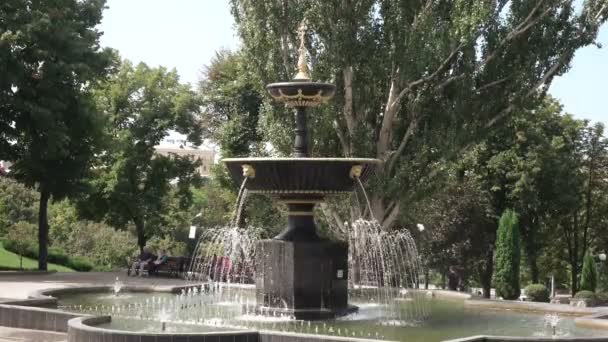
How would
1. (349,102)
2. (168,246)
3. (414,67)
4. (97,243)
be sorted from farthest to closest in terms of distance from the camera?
(97,243) → (168,246) → (349,102) → (414,67)

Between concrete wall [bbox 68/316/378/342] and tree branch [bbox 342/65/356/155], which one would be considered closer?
concrete wall [bbox 68/316/378/342]

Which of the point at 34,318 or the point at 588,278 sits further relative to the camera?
the point at 588,278

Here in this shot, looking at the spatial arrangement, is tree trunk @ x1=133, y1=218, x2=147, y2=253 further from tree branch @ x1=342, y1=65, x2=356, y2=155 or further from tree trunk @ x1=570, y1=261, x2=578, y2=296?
tree trunk @ x1=570, y1=261, x2=578, y2=296

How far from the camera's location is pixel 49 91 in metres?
24.4

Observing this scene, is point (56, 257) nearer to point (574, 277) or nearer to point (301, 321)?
point (301, 321)

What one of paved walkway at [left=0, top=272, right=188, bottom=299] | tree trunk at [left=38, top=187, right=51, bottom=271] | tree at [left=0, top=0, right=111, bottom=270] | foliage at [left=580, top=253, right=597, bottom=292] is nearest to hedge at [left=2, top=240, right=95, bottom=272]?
tree trunk at [left=38, top=187, right=51, bottom=271]

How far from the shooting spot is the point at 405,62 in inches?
949

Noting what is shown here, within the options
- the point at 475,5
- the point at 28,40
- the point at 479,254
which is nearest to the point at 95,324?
the point at 28,40

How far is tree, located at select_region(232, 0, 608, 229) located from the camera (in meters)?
24.3

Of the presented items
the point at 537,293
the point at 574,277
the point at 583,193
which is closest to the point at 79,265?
the point at 537,293

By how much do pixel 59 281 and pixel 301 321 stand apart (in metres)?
9.78

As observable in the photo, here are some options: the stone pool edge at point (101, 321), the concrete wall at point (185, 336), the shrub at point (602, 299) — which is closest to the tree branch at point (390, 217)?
the shrub at point (602, 299)

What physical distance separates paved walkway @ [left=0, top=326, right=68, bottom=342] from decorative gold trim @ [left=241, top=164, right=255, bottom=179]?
4.45 metres

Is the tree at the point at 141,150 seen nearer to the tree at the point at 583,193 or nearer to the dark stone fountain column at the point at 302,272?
the tree at the point at 583,193
